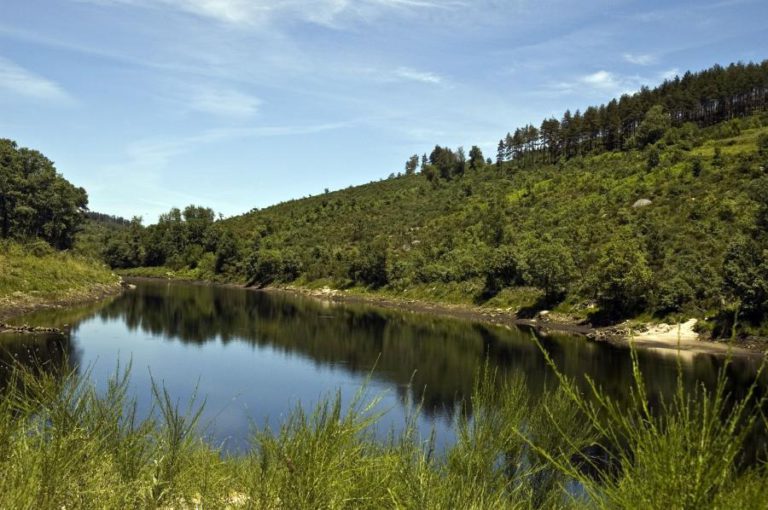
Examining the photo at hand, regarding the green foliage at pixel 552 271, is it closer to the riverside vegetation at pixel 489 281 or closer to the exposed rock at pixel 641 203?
the riverside vegetation at pixel 489 281

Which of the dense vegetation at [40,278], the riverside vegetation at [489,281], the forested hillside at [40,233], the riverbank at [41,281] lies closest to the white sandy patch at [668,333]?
the riverside vegetation at [489,281]

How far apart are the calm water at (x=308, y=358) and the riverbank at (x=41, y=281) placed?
276cm

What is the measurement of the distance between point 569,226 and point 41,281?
69666 mm

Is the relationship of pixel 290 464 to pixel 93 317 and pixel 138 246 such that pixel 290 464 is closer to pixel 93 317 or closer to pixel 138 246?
pixel 93 317

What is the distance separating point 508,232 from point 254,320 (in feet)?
139

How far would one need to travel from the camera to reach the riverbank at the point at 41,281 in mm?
57031

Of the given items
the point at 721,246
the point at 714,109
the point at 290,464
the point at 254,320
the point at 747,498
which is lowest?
the point at 254,320

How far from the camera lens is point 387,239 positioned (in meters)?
116

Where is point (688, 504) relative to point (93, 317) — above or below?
above

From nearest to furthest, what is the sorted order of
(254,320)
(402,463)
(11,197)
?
(402,463)
(254,320)
(11,197)

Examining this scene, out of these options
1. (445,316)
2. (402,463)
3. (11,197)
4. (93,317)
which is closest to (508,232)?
(445,316)

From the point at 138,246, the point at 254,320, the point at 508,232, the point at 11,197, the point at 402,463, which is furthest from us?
the point at 138,246

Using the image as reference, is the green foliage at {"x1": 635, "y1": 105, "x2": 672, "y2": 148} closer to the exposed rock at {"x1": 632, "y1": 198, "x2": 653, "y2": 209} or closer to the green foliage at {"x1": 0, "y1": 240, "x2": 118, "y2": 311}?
the exposed rock at {"x1": 632, "y1": 198, "x2": 653, "y2": 209}

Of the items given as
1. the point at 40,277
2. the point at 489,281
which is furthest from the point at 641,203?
the point at 40,277
